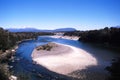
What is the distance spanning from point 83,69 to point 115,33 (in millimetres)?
49998

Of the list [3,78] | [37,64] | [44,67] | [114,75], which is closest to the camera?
[3,78]

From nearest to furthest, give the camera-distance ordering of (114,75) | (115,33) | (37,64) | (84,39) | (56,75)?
1. (114,75)
2. (56,75)
3. (37,64)
4. (115,33)
5. (84,39)

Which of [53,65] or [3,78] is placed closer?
[3,78]

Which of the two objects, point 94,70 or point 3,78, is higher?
point 3,78

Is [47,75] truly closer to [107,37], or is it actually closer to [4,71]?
[4,71]

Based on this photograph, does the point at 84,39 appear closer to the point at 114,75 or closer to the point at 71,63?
the point at 71,63

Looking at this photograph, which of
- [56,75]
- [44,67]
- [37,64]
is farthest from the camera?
[37,64]

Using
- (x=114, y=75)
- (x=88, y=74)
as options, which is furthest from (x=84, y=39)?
(x=114, y=75)

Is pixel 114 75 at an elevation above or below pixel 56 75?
above

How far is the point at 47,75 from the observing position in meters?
34.1

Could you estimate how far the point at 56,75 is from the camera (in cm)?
3381

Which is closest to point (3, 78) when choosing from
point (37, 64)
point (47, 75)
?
point (47, 75)

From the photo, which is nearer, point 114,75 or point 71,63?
point 114,75

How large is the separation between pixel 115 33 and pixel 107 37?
18.0ft
